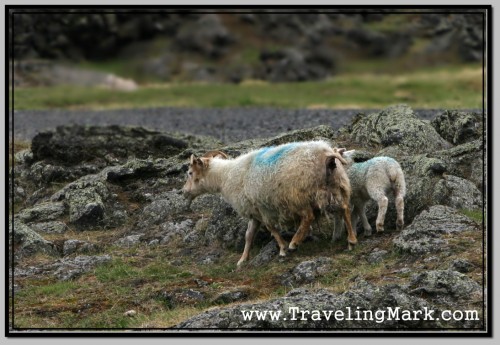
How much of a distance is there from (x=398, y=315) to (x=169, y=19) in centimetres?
7932

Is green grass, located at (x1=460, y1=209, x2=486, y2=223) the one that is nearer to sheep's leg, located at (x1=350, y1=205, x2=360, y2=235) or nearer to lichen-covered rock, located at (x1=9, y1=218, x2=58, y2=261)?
sheep's leg, located at (x1=350, y1=205, x2=360, y2=235)

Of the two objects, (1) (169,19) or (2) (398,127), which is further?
(1) (169,19)

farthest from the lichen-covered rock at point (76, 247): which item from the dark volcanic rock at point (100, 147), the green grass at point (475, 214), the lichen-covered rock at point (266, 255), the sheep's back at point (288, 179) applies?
the green grass at point (475, 214)

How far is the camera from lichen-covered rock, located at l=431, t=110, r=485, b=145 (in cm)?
2392

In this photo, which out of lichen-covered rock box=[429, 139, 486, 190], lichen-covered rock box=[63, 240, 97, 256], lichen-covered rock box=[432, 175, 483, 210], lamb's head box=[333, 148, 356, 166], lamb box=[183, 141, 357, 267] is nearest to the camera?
lamb box=[183, 141, 357, 267]

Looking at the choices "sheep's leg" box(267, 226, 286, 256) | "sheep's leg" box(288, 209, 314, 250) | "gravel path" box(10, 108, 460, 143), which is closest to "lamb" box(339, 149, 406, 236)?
"sheep's leg" box(288, 209, 314, 250)

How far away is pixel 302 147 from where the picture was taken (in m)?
19.2

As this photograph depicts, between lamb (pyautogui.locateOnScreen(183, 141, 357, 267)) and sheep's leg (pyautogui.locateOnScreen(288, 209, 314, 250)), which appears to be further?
sheep's leg (pyautogui.locateOnScreen(288, 209, 314, 250))

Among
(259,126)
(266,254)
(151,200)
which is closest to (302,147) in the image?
(266,254)

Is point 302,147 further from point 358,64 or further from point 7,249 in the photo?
point 358,64

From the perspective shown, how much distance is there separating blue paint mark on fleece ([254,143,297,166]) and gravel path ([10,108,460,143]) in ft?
37.2

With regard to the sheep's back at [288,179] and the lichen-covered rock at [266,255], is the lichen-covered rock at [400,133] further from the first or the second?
the lichen-covered rock at [266,255]

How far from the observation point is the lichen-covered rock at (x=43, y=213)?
2473 cm

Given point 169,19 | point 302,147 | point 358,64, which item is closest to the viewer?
point 302,147
